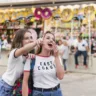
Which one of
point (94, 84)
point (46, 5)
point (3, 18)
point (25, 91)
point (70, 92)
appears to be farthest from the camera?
point (3, 18)

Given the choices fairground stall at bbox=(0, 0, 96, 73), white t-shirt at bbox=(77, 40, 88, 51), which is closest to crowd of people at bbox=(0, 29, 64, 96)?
fairground stall at bbox=(0, 0, 96, 73)

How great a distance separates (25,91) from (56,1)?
10.4m

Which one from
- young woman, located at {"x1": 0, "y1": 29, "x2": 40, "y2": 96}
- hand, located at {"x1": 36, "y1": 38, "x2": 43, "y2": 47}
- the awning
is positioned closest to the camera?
hand, located at {"x1": 36, "y1": 38, "x2": 43, "y2": 47}

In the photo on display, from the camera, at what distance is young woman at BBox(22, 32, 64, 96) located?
2.82m

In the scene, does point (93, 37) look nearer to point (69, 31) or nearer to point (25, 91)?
point (69, 31)

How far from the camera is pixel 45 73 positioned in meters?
2.85

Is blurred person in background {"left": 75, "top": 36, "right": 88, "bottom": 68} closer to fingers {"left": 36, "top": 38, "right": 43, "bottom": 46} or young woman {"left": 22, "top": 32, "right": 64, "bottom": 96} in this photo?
young woman {"left": 22, "top": 32, "right": 64, "bottom": 96}

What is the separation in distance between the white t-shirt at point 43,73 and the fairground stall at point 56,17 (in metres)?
8.68

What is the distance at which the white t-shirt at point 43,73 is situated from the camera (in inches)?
112

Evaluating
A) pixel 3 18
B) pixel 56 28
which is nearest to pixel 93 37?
pixel 56 28

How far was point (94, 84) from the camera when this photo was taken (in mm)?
Answer: 9578

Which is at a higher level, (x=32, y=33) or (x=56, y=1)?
(x=56, y=1)

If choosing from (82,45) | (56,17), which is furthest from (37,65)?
(56,17)

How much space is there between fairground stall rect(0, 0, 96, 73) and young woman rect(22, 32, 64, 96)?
8676 mm
